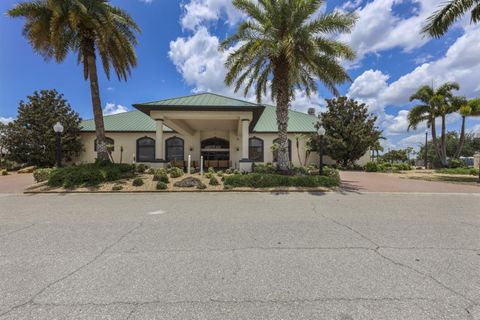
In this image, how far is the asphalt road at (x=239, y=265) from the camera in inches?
101

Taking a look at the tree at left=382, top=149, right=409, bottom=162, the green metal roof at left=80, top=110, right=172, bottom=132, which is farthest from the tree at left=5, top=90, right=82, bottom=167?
the tree at left=382, top=149, right=409, bottom=162

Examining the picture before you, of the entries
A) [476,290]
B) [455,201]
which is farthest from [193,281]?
[455,201]

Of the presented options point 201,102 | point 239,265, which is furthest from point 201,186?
point 239,265

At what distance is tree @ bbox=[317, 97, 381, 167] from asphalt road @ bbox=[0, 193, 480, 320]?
18.4m

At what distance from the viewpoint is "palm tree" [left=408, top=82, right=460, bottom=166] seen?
24.9 m

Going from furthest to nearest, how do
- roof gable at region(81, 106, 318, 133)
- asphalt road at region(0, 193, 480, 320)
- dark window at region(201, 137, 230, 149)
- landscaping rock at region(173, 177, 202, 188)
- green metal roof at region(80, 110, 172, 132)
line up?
dark window at region(201, 137, 230, 149)
roof gable at region(81, 106, 318, 133)
green metal roof at region(80, 110, 172, 132)
landscaping rock at region(173, 177, 202, 188)
asphalt road at region(0, 193, 480, 320)

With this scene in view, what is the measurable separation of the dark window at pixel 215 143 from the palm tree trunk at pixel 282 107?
1423 cm

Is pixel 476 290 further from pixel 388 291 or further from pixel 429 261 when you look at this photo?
pixel 388 291

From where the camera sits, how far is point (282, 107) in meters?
13.3

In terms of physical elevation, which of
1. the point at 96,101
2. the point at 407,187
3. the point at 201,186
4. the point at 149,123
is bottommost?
the point at 407,187

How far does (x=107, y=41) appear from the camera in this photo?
13109 millimetres

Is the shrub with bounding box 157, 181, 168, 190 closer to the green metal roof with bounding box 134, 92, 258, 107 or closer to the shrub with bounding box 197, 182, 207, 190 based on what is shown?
the shrub with bounding box 197, 182, 207, 190

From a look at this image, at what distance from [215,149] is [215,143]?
2.46 ft

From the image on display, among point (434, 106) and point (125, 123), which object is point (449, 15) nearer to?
point (434, 106)
